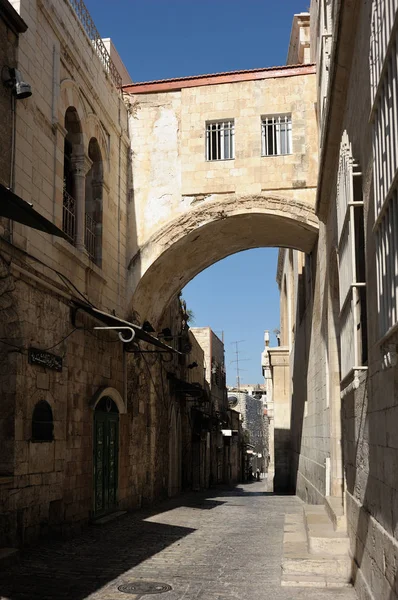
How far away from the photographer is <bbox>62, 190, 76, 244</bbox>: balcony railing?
12102 millimetres

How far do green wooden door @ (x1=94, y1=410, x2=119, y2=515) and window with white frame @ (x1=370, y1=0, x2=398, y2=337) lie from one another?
29.0 ft

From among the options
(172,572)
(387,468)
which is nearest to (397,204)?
(387,468)

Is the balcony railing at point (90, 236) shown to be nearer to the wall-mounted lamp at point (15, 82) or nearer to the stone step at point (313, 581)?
the wall-mounted lamp at point (15, 82)

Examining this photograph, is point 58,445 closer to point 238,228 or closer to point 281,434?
point 238,228

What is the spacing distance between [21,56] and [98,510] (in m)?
7.46

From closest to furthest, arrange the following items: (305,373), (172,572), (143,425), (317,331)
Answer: (172,572) → (317,331) → (143,425) → (305,373)

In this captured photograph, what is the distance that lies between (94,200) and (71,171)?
1041 millimetres

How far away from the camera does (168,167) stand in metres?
15.1

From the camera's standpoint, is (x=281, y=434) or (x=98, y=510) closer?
(x=98, y=510)

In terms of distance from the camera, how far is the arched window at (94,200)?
1342 centimetres

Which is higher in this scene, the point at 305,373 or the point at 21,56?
the point at 21,56

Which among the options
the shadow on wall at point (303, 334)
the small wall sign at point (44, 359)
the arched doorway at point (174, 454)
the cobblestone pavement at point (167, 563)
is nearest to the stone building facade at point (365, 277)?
the cobblestone pavement at point (167, 563)

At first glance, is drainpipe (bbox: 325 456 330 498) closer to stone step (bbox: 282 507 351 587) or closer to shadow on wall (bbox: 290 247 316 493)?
stone step (bbox: 282 507 351 587)

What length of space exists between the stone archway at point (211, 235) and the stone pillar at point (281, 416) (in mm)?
10292
